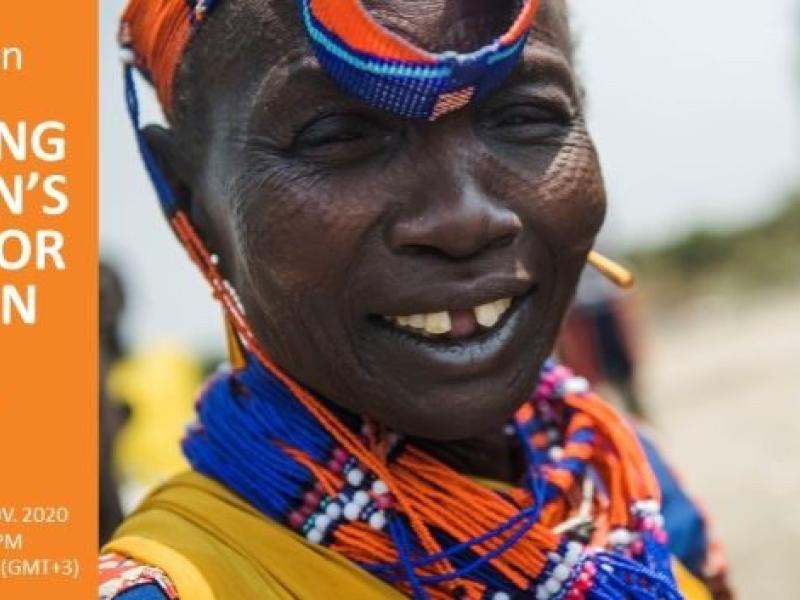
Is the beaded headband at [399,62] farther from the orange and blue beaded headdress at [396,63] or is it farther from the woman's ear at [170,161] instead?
the woman's ear at [170,161]

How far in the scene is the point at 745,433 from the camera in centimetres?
955

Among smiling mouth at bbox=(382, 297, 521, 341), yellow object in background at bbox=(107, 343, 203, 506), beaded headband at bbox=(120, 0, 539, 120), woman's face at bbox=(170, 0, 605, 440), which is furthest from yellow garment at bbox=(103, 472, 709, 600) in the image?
yellow object in background at bbox=(107, 343, 203, 506)

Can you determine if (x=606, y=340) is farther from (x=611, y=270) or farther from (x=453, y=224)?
(x=453, y=224)

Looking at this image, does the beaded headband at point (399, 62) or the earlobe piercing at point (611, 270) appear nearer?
the beaded headband at point (399, 62)

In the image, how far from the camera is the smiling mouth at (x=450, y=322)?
1.76 meters

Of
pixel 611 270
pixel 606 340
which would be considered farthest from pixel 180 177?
pixel 606 340

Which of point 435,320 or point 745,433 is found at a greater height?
point 435,320

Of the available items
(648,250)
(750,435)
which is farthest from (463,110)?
(648,250)

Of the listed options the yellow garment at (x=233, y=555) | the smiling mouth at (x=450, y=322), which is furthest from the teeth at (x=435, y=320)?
the yellow garment at (x=233, y=555)

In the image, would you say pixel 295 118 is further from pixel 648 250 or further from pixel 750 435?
pixel 648 250

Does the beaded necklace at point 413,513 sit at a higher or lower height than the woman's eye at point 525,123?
lower

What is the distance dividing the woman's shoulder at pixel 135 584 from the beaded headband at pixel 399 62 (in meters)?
0.71

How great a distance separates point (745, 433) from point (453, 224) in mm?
8344

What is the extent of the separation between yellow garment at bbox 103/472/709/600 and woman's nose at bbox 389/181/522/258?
48 centimetres
